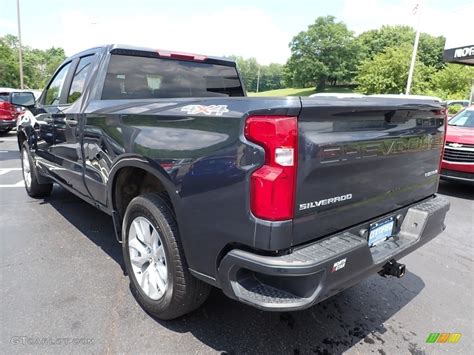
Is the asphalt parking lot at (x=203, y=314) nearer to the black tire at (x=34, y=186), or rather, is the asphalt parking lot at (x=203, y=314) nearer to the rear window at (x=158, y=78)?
the black tire at (x=34, y=186)

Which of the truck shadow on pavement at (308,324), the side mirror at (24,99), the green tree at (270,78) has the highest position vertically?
the green tree at (270,78)

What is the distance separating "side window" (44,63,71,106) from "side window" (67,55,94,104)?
415mm

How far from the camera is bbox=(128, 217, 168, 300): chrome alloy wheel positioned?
261 centimetres

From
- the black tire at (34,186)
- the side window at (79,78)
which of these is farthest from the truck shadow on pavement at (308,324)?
the black tire at (34,186)

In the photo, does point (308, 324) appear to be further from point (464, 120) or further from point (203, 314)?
point (464, 120)

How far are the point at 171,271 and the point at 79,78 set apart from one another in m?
2.54

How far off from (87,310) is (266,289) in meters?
1.57

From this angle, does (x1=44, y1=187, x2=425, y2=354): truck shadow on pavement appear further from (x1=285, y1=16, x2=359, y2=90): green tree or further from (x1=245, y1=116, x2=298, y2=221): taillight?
(x1=285, y1=16, x2=359, y2=90): green tree

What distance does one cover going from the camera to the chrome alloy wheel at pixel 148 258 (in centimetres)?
261

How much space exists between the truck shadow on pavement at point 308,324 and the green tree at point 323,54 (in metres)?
88.2

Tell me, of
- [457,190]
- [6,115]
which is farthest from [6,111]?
[457,190]

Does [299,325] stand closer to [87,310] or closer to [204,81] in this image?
[87,310]

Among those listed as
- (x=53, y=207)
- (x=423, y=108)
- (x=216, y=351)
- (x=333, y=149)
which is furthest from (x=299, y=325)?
(x=53, y=207)

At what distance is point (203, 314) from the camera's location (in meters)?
2.83
